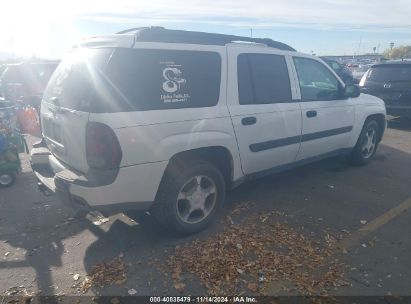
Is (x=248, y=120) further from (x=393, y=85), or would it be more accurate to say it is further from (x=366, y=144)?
(x=393, y=85)

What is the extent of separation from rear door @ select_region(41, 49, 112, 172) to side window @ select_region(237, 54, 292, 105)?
1535 mm

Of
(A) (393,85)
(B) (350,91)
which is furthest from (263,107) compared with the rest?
(A) (393,85)

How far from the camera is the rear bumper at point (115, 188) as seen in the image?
301 centimetres

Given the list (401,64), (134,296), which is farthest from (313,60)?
(401,64)

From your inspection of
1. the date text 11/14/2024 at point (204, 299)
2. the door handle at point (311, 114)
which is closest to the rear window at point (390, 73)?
the door handle at point (311, 114)

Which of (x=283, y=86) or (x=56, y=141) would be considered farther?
(x=283, y=86)

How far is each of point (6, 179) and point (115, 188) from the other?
10.4ft

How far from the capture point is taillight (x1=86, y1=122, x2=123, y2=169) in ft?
9.55

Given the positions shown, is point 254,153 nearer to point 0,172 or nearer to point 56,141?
point 56,141

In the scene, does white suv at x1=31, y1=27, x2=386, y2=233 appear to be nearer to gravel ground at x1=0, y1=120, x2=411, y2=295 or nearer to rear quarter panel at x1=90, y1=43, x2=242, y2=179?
rear quarter panel at x1=90, y1=43, x2=242, y2=179

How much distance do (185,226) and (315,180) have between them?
2.60 meters

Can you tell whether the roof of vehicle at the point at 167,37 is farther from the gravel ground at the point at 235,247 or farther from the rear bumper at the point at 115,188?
the gravel ground at the point at 235,247

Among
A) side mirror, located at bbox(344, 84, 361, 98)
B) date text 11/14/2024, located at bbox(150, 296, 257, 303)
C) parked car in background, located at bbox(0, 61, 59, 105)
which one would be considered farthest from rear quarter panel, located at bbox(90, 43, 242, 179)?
parked car in background, located at bbox(0, 61, 59, 105)

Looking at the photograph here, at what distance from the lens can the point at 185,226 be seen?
3.63 m
